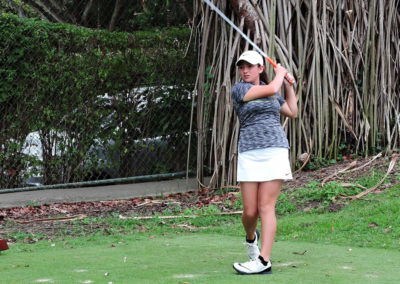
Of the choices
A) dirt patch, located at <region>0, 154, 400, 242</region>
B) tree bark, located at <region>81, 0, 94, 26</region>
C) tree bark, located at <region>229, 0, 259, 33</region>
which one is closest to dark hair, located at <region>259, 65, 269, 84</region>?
dirt patch, located at <region>0, 154, 400, 242</region>

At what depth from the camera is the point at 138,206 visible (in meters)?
8.31

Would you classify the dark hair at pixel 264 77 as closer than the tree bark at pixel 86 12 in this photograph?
Yes

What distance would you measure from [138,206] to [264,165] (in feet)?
13.1

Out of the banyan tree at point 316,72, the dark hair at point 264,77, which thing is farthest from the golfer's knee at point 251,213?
the banyan tree at point 316,72

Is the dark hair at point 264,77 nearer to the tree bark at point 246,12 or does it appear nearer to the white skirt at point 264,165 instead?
the white skirt at point 264,165

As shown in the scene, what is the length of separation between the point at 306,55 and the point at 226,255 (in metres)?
4.49

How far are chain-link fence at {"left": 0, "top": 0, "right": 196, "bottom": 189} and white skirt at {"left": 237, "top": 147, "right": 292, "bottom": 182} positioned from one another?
451cm

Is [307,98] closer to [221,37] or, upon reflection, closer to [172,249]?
[221,37]

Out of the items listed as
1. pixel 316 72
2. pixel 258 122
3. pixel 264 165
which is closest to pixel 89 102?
pixel 316 72

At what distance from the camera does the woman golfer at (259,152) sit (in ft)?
14.9

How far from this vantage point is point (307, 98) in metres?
9.02

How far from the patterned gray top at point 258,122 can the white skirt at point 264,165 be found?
41 mm

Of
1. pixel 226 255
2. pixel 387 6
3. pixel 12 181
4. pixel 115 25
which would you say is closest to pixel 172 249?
pixel 226 255

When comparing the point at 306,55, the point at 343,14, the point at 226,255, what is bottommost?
the point at 226,255
